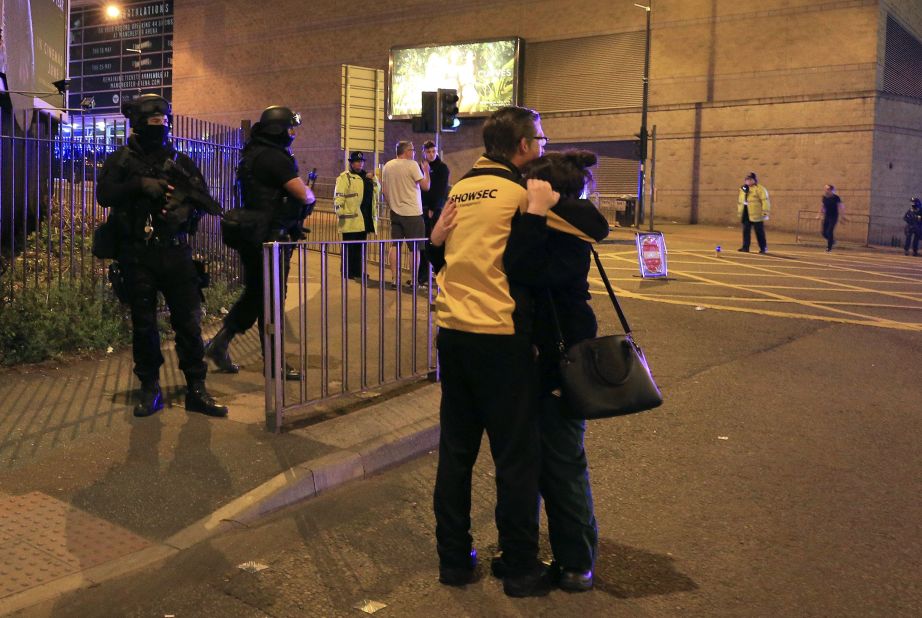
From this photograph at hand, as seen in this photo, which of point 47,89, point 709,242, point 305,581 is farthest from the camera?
point 709,242

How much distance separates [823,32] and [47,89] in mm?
25847

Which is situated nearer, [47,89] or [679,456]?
[679,456]

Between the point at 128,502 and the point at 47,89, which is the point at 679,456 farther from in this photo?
the point at 47,89

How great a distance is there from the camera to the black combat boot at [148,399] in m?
5.94

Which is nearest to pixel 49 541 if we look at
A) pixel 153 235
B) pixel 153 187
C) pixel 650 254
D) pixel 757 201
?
pixel 153 235

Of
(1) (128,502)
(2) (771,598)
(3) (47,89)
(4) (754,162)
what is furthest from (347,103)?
(4) (754,162)

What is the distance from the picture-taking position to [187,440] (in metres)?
5.50

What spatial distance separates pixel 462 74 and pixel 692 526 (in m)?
36.3

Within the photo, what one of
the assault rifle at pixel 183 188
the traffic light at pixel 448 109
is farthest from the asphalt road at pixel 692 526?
the traffic light at pixel 448 109

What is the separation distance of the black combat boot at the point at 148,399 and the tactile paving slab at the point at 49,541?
4.51 feet

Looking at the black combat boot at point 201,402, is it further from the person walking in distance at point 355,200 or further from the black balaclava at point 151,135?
the person walking in distance at point 355,200

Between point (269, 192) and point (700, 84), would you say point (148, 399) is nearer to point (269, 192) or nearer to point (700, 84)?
point (269, 192)

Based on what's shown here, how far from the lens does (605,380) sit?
11.5ft

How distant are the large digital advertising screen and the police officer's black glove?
3240cm
